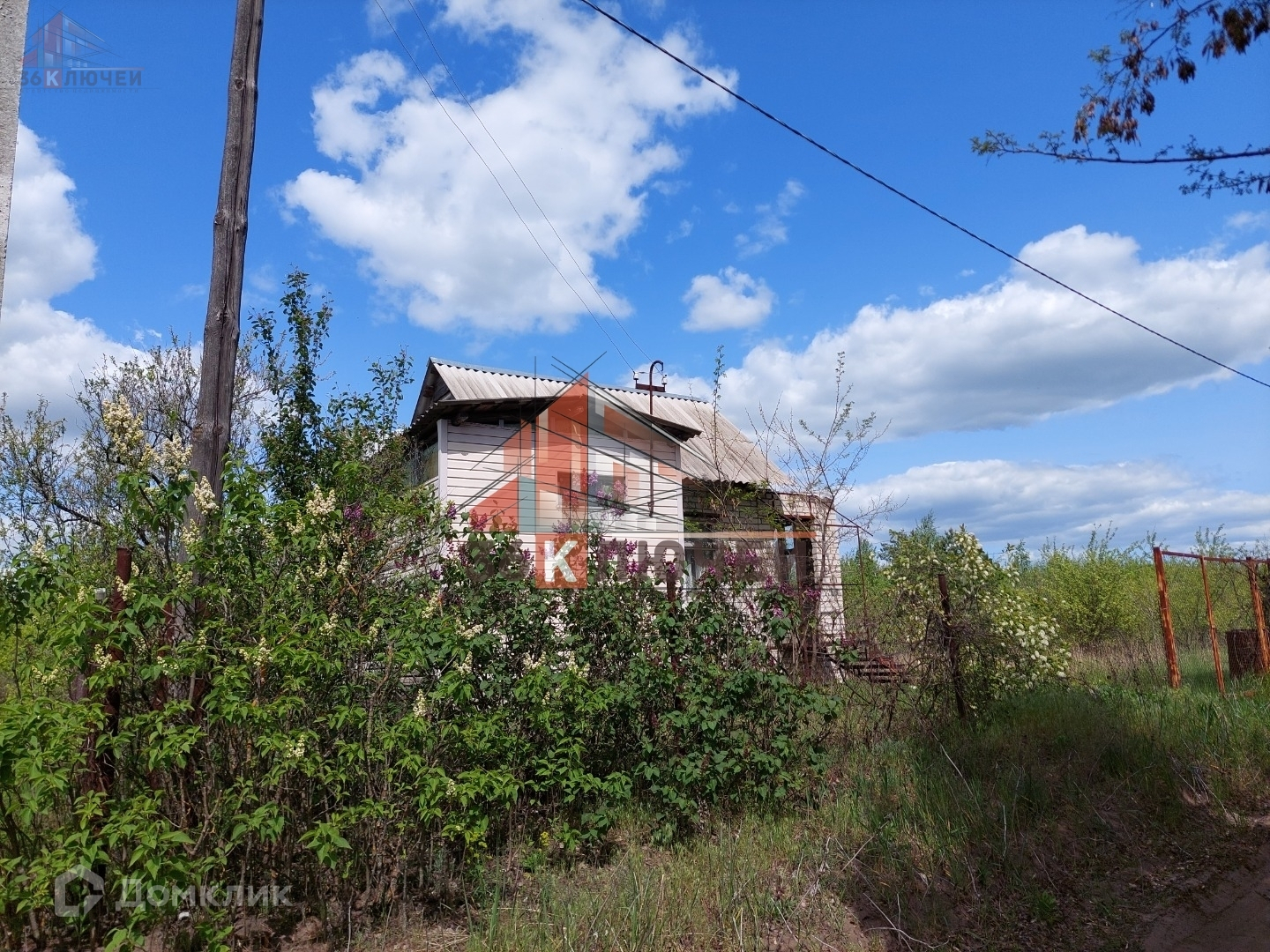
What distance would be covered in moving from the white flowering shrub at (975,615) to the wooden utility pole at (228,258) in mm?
5463

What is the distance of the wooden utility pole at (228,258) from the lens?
436 centimetres

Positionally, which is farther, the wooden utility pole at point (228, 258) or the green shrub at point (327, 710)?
the wooden utility pole at point (228, 258)

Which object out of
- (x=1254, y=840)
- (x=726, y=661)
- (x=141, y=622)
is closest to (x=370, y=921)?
(x=141, y=622)

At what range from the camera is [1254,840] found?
5.66 m

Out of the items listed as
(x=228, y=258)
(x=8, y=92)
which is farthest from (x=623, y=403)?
(x=8, y=92)

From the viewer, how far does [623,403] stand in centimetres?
1397

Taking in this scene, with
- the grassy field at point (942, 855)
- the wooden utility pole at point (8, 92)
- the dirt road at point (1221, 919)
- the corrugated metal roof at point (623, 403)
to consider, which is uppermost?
the corrugated metal roof at point (623, 403)

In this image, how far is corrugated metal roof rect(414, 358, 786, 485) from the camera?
40.6 ft

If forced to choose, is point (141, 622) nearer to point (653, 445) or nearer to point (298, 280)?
point (298, 280)

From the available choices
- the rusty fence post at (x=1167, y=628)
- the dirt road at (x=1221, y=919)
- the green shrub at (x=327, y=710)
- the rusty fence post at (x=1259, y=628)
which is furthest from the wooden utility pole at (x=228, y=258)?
the rusty fence post at (x=1259, y=628)

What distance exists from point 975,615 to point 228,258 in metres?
6.55

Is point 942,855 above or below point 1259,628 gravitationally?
below

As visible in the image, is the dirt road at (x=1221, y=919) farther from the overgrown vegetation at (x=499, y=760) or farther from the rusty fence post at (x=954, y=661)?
the rusty fence post at (x=954, y=661)

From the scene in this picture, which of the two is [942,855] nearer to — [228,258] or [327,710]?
[327,710]
